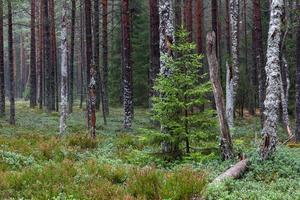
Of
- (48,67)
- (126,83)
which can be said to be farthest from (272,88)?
(48,67)

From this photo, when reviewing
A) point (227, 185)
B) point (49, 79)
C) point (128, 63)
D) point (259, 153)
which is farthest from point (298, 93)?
point (49, 79)

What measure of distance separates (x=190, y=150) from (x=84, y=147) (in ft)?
12.7

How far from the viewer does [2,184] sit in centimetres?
841

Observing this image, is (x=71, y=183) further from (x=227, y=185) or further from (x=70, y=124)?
(x=70, y=124)

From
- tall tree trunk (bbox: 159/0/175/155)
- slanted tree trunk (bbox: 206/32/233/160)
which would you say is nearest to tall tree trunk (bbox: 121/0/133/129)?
tall tree trunk (bbox: 159/0/175/155)

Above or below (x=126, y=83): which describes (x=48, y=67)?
above

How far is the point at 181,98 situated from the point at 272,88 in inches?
94.3

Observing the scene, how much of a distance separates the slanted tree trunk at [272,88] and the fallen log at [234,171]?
890 mm

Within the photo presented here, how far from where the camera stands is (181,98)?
11.7 meters

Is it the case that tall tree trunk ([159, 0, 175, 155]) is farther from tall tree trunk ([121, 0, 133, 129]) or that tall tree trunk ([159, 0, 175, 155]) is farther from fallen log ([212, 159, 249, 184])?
tall tree trunk ([121, 0, 133, 129])

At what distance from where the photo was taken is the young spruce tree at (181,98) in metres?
11.4

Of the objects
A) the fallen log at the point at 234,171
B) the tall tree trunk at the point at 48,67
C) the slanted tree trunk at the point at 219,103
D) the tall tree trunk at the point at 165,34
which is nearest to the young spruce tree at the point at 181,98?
the slanted tree trunk at the point at 219,103

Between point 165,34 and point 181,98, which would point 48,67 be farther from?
point 181,98

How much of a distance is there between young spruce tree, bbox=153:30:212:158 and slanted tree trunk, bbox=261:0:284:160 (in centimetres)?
156
